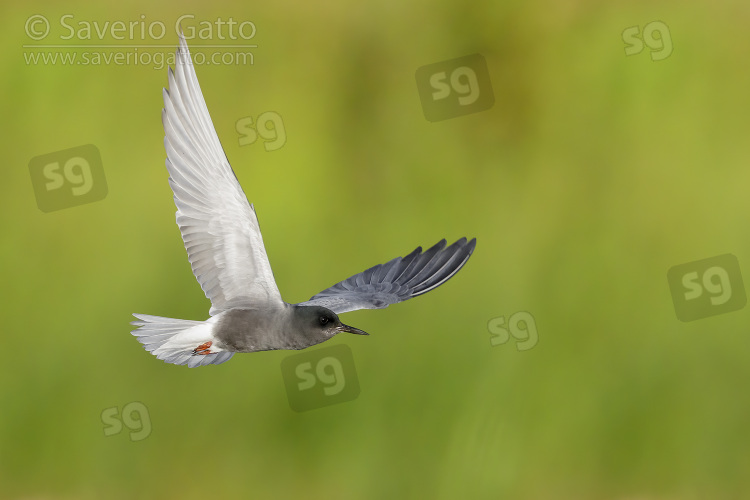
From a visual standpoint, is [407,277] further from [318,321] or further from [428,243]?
[428,243]

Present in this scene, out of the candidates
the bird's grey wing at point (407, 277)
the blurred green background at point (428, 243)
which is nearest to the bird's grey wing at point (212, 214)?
the bird's grey wing at point (407, 277)

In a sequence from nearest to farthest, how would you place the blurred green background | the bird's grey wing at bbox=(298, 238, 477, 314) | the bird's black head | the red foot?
the bird's black head
the red foot
the bird's grey wing at bbox=(298, 238, 477, 314)
the blurred green background

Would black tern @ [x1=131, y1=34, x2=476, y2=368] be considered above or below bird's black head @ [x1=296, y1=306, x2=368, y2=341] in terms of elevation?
above

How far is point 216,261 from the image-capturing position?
1843 mm

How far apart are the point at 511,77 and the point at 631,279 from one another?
1249mm

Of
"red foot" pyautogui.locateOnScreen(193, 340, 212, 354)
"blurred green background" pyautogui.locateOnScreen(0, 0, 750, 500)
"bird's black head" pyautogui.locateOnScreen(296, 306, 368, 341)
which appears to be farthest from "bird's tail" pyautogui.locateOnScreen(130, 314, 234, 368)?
"blurred green background" pyautogui.locateOnScreen(0, 0, 750, 500)

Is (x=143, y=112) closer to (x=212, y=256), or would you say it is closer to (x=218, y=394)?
(x=218, y=394)

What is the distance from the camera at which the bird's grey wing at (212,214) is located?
179 centimetres

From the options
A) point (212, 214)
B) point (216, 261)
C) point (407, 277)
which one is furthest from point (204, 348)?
point (407, 277)

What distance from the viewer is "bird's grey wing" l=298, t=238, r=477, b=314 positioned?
219cm

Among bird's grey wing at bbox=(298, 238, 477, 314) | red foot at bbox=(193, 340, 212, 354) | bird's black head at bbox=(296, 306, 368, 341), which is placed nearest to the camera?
bird's black head at bbox=(296, 306, 368, 341)

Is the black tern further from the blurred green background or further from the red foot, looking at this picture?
the blurred green background

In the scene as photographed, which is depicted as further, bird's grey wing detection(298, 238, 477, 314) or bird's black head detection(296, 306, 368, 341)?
bird's grey wing detection(298, 238, 477, 314)

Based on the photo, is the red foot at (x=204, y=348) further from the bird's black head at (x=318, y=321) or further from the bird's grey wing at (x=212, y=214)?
the bird's black head at (x=318, y=321)
